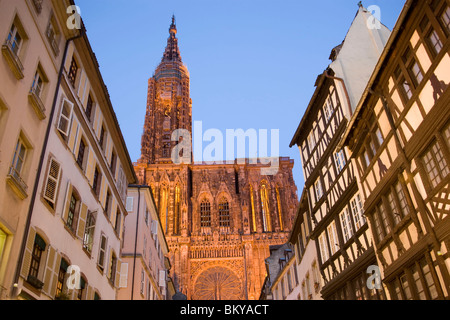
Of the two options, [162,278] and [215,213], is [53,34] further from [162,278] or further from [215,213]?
[215,213]

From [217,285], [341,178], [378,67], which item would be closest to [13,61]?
[378,67]

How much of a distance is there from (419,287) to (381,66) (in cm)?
606

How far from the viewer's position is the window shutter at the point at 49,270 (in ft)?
37.7

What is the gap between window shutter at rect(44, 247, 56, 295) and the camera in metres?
11.5

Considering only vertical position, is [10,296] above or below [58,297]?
below

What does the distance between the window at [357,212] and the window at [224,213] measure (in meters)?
43.8

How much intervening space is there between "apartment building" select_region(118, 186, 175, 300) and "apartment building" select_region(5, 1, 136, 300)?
3525 mm

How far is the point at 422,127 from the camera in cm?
1028

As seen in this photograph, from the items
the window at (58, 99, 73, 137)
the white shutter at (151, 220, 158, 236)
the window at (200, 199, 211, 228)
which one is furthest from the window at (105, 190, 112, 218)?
the window at (200, 199, 211, 228)

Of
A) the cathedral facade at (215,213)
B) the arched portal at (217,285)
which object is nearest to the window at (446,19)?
the cathedral facade at (215,213)

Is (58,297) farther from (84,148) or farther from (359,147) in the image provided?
(359,147)

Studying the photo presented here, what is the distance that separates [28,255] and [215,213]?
1913 inches

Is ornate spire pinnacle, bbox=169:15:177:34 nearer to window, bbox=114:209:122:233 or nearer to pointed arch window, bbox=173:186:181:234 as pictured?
pointed arch window, bbox=173:186:181:234

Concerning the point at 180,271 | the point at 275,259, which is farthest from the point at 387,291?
the point at 180,271
